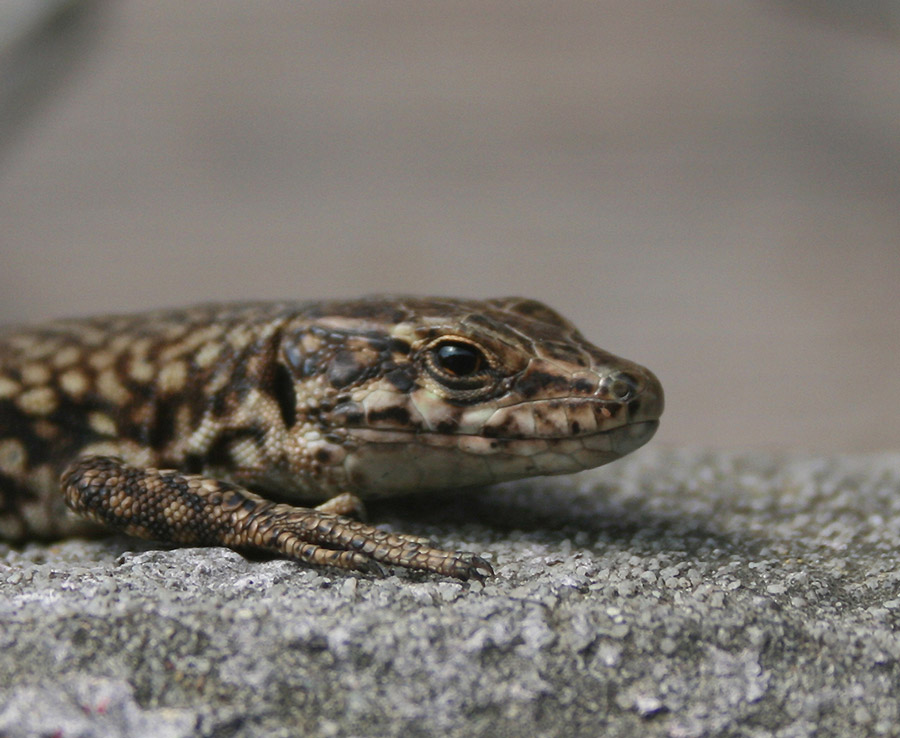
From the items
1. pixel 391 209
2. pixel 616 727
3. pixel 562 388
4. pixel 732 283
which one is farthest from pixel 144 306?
pixel 616 727

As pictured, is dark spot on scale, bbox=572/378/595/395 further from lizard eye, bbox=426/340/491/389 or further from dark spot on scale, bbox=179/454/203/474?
dark spot on scale, bbox=179/454/203/474

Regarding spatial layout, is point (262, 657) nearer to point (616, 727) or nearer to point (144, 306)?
point (616, 727)

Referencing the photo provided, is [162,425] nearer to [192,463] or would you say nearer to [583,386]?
[192,463]

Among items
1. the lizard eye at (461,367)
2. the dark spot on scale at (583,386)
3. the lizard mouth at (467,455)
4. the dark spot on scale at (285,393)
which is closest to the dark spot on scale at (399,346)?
the lizard eye at (461,367)

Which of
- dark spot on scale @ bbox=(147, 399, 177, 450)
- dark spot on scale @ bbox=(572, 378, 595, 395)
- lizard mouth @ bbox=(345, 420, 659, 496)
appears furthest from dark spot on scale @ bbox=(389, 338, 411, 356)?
dark spot on scale @ bbox=(147, 399, 177, 450)

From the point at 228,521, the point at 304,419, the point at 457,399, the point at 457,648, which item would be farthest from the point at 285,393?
the point at 457,648

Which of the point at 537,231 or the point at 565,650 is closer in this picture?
the point at 565,650
